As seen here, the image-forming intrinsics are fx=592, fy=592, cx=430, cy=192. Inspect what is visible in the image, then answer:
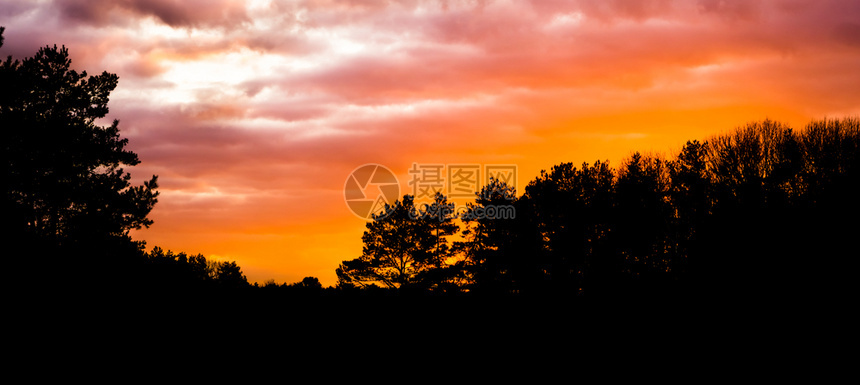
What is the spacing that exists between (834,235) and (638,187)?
42.4ft

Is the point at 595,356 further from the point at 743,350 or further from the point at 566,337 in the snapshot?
the point at 743,350

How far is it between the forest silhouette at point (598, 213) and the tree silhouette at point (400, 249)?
13 centimetres

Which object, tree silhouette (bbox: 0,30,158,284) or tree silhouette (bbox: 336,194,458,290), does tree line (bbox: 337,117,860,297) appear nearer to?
tree silhouette (bbox: 336,194,458,290)

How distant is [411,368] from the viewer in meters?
12.7

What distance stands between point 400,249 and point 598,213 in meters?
16.8

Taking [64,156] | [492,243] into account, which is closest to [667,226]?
[492,243]

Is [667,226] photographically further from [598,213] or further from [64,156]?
[64,156]

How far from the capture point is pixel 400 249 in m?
50.8

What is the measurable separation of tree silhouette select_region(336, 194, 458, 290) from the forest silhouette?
5.1 inches

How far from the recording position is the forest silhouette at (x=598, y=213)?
1187 inches

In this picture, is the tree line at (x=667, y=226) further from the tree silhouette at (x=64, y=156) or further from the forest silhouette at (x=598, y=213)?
the tree silhouette at (x=64, y=156)

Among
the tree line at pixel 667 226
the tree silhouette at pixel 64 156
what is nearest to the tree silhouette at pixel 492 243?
the tree line at pixel 667 226

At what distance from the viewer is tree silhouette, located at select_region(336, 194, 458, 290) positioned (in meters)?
50.7

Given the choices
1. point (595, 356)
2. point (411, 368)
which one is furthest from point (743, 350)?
point (411, 368)
